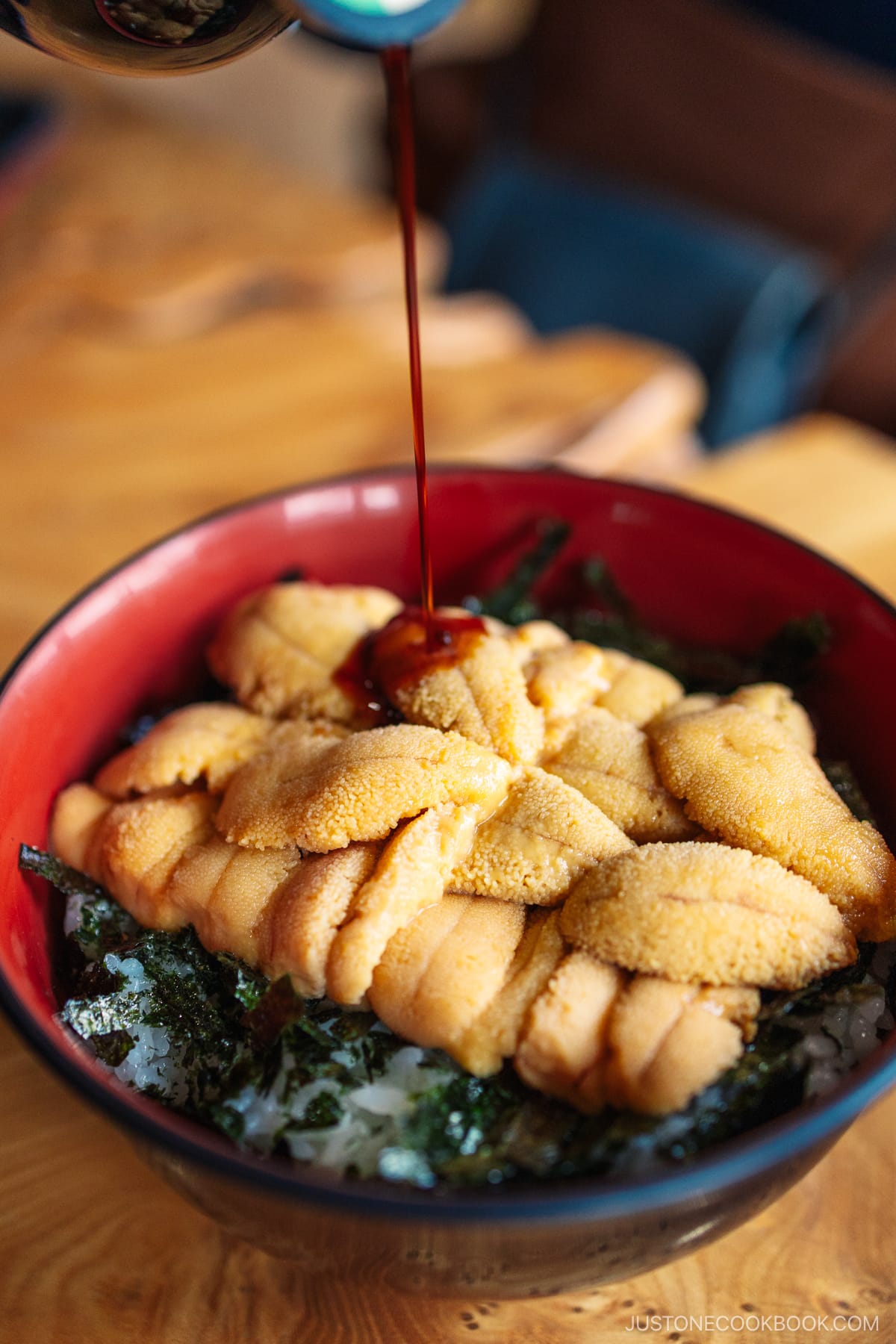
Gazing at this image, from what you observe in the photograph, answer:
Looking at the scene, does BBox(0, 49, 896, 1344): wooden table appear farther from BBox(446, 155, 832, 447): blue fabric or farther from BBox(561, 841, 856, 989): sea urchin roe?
BBox(446, 155, 832, 447): blue fabric

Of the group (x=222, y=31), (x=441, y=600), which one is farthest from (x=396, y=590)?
(x=222, y=31)

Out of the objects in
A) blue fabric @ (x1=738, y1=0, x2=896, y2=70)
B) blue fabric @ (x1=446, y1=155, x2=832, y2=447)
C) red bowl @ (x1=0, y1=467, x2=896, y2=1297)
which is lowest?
blue fabric @ (x1=446, y1=155, x2=832, y2=447)

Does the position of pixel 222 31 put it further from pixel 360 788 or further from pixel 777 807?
pixel 777 807

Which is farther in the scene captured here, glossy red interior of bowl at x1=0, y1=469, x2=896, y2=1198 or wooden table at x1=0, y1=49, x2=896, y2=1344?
glossy red interior of bowl at x1=0, y1=469, x2=896, y2=1198

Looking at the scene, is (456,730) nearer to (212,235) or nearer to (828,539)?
(828,539)

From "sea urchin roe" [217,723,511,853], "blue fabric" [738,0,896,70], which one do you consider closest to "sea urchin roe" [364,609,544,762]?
"sea urchin roe" [217,723,511,853]

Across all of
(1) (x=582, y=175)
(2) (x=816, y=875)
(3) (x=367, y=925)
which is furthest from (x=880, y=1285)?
(1) (x=582, y=175)
